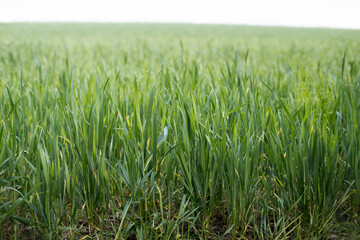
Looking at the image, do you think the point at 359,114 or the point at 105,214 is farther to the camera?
the point at 359,114

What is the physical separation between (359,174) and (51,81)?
270 cm

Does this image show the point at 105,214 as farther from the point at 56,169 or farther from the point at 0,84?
the point at 0,84

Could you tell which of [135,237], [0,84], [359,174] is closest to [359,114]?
[359,174]

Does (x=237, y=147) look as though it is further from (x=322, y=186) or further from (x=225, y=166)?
(x=322, y=186)

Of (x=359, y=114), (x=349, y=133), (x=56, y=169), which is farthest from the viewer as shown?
(x=359, y=114)

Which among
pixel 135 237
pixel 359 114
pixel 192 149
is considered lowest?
pixel 135 237

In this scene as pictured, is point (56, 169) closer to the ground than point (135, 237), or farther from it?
farther from it

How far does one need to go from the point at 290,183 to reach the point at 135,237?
0.70 meters

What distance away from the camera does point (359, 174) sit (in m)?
1.42

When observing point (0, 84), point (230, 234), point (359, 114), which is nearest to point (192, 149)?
point (230, 234)

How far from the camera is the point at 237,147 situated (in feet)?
4.51

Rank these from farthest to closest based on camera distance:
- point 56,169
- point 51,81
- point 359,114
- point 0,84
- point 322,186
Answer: point 51,81 → point 0,84 → point 359,114 → point 322,186 → point 56,169

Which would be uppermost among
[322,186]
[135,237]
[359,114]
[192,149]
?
[359,114]

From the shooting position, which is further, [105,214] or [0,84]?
[0,84]
